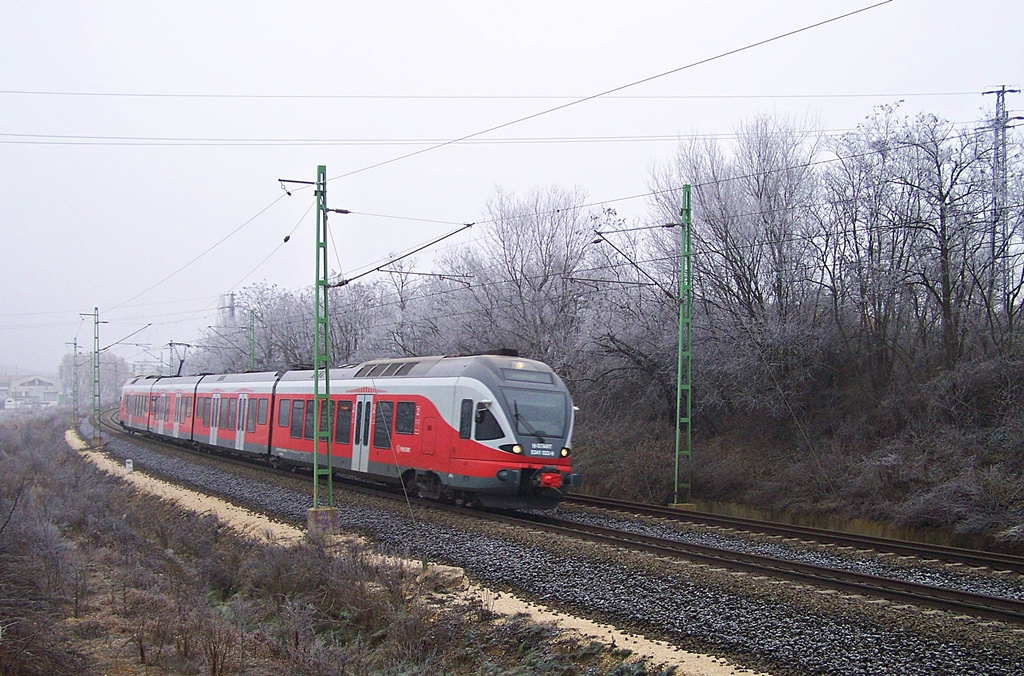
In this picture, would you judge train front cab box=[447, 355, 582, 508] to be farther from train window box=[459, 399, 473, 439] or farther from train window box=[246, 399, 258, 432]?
train window box=[246, 399, 258, 432]

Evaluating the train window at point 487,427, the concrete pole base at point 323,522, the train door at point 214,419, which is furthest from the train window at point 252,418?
the train window at point 487,427

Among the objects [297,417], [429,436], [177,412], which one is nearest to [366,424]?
[429,436]

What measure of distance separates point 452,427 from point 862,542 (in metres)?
7.49

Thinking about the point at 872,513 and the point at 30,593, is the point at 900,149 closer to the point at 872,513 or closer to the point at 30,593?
the point at 872,513

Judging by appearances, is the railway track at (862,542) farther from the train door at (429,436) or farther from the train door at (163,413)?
the train door at (163,413)

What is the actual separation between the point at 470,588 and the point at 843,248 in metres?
16.8

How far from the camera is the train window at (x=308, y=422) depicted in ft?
70.4

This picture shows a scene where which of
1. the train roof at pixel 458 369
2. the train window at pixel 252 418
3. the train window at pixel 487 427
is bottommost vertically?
the train window at pixel 252 418

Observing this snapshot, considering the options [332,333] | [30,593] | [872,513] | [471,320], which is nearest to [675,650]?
[30,593]

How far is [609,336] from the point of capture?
24406 millimetres

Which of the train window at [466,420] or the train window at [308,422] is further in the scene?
the train window at [308,422]

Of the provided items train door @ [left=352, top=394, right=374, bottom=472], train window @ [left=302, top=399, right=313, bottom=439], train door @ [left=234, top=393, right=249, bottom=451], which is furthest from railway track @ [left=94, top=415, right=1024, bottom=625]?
train door @ [left=234, top=393, right=249, bottom=451]

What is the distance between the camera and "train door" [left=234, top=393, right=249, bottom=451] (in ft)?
86.9

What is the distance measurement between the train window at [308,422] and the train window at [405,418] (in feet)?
15.3
